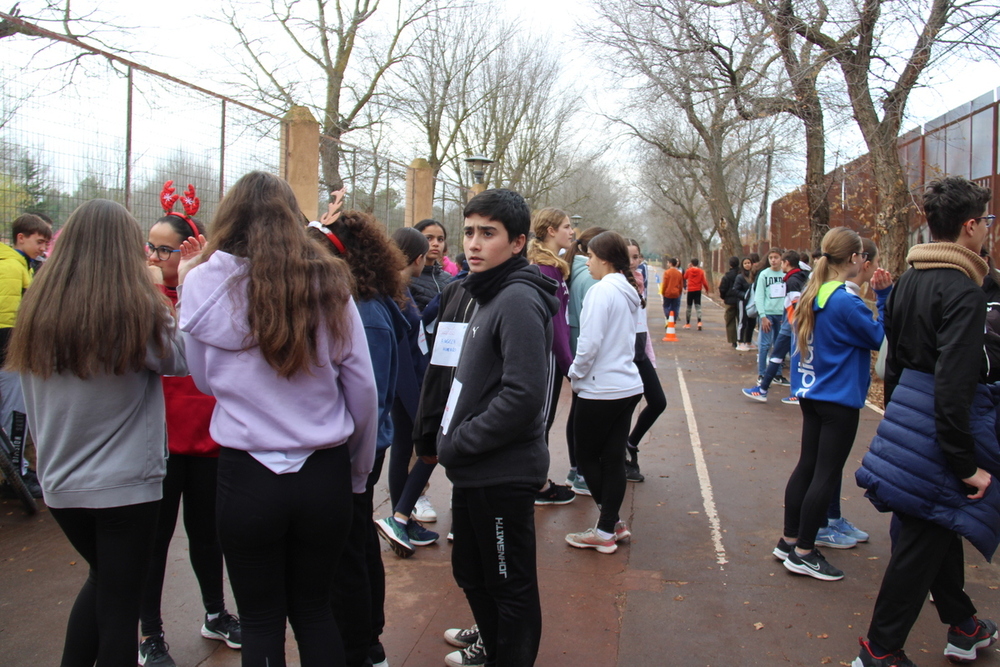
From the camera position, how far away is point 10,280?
5.04 metres

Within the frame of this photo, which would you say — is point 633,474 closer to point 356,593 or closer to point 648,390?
point 648,390

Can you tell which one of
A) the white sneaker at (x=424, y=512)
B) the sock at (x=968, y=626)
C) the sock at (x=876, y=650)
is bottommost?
the white sneaker at (x=424, y=512)

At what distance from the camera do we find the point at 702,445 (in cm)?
726

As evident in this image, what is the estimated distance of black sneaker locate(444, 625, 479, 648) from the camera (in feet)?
10.6

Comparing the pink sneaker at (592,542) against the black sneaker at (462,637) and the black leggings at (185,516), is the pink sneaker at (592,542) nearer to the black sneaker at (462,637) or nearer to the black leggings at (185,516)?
the black sneaker at (462,637)

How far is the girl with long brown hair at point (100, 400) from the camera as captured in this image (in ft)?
7.80

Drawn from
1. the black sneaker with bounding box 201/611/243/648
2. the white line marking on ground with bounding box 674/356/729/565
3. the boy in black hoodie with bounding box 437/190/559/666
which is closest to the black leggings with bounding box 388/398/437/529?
the black sneaker with bounding box 201/611/243/648

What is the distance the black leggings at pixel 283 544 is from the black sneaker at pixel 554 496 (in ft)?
10.1

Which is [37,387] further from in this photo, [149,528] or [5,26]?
[5,26]

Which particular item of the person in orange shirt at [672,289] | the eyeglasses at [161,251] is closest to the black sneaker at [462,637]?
the eyeglasses at [161,251]

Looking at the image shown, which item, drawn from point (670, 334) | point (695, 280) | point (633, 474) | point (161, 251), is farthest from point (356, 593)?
point (695, 280)

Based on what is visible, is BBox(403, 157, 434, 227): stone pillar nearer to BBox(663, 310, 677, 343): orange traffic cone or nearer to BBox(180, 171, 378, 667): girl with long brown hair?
BBox(663, 310, 677, 343): orange traffic cone

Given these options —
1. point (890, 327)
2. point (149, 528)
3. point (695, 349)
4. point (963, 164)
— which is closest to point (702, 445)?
point (890, 327)

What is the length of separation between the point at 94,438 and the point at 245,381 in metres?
0.70
